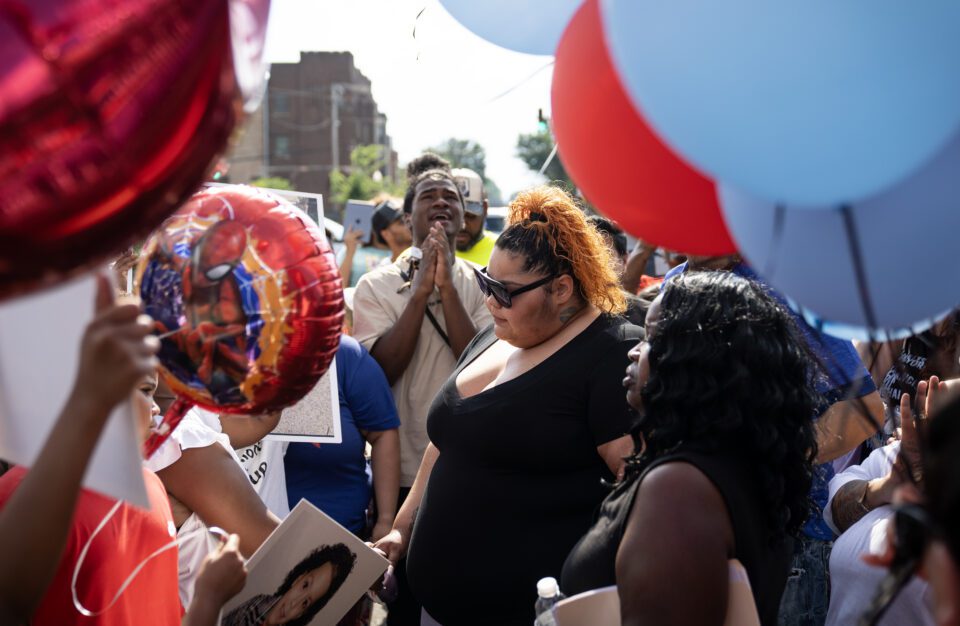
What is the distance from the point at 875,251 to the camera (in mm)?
1244

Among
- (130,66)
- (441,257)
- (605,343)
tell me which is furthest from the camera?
(441,257)

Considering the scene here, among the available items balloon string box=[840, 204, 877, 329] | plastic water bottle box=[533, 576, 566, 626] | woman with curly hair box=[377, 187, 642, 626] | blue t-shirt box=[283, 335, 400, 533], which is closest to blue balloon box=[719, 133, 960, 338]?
balloon string box=[840, 204, 877, 329]

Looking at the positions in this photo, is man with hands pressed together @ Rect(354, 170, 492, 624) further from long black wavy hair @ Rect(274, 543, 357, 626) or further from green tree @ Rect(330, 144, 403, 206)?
green tree @ Rect(330, 144, 403, 206)

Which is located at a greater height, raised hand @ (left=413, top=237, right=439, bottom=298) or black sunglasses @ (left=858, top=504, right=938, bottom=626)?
black sunglasses @ (left=858, top=504, right=938, bottom=626)

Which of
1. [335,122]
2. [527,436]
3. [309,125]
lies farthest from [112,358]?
[309,125]

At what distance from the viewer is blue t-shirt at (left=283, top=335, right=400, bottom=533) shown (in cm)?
328

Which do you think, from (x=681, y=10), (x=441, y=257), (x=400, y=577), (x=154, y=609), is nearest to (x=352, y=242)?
(x=441, y=257)

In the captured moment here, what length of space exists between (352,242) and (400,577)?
4014 millimetres

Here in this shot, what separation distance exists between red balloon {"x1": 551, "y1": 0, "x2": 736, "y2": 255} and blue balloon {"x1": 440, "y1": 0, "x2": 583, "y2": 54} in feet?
0.49

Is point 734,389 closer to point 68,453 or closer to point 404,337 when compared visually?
point 68,453

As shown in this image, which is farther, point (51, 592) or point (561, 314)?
point (561, 314)

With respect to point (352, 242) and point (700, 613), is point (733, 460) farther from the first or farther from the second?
point (352, 242)

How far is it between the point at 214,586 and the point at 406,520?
1.47 meters

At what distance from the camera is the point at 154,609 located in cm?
183
